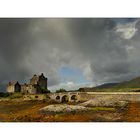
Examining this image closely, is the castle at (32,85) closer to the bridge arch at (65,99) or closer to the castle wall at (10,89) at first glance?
the castle wall at (10,89)

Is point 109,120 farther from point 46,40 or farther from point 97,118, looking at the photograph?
point 46,40

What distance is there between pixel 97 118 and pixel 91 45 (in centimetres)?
113

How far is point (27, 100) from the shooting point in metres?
6.91

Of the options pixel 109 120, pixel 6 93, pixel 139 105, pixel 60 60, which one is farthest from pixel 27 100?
pixel 139 105

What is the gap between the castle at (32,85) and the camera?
6750 mm

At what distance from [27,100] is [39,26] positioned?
1182mm

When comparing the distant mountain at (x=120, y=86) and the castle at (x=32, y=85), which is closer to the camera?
the distant mountain at (x=120, y=86)

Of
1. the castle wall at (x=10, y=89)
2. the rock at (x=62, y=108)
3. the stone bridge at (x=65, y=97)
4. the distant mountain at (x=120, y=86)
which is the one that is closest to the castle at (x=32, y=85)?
the castle wall at (x=10, y=89)

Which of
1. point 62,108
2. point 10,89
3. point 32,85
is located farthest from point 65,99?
point 10,89

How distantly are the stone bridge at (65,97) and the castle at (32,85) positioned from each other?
6.4 inches

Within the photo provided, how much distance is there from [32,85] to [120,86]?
137 cm
